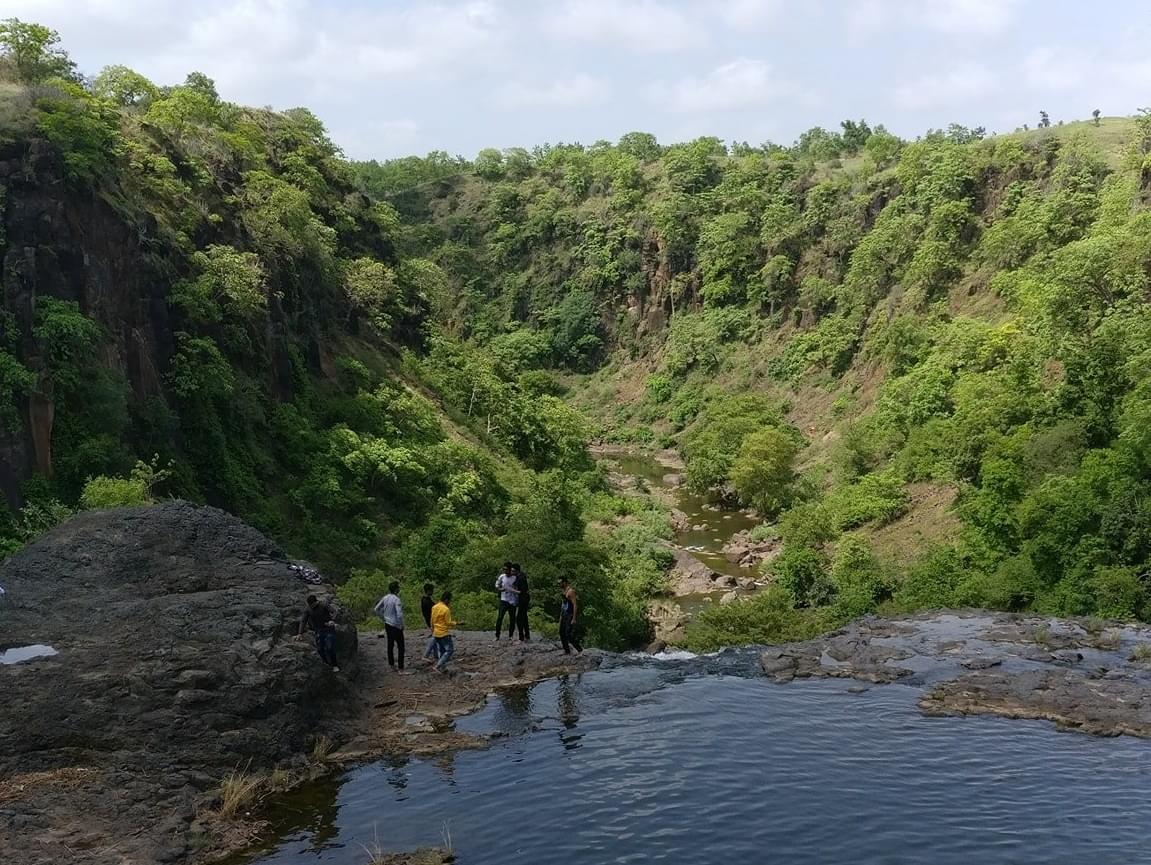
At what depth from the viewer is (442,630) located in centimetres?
2166

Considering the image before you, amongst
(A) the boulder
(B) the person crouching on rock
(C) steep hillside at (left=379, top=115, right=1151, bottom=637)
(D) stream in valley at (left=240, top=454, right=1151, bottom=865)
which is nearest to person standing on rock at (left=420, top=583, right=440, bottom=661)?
(D) stream in valley at (left=240, top=454, right=1151, bottom=865)

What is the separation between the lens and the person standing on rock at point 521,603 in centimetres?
2366

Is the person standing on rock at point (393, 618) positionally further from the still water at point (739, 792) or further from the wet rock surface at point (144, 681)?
the still water at point (739, 792)

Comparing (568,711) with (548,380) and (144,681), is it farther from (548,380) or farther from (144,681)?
(548,380)

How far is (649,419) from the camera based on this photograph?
9375 centimetres

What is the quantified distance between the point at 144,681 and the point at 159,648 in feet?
2.91

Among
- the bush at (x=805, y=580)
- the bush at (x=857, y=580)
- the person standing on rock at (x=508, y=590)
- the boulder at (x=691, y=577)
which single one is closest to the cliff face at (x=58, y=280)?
the person standing on rock at (x=508, y=590)

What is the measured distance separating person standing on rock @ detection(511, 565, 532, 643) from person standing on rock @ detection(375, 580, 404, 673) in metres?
3.25

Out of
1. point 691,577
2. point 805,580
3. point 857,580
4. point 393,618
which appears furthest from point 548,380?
point 393,618

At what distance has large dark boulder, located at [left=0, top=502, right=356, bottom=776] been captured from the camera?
1611 centimetres

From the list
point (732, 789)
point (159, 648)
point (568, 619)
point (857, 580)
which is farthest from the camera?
point (857, 580)

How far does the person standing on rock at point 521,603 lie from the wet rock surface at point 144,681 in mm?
4263

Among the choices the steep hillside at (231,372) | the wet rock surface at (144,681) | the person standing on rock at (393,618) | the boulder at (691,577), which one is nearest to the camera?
the wet rock surface at (144,681)

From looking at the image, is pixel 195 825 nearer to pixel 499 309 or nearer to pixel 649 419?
pixel 649 419
